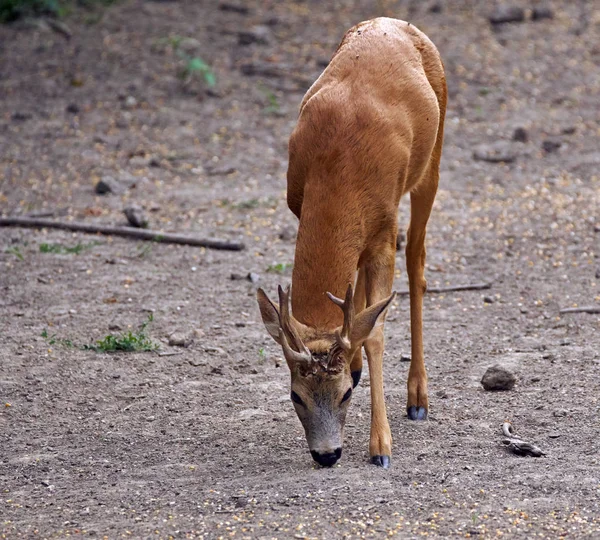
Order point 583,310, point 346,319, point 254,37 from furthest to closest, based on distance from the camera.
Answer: point 254,37 → point 583,310 → point 346,319

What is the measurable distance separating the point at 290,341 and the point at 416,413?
1.52 m

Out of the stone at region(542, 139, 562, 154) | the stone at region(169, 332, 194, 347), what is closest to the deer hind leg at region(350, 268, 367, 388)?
the stone at region(169, 332, 194, 347)

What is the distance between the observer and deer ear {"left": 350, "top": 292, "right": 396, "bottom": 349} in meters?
5.63

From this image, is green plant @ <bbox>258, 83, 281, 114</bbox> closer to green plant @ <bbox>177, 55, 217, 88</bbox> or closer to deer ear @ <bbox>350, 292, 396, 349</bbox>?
green plant @ <bbox>177, 55, 217, 88</bbox>

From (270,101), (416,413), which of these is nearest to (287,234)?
(416,413)

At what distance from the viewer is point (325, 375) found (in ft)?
18.3

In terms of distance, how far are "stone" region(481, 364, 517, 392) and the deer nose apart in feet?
5.69

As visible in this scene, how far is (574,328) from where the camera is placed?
8188mm

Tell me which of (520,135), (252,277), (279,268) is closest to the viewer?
(252,277)

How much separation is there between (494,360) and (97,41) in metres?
10.2

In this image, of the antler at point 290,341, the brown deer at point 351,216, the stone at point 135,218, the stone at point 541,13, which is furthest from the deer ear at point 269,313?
the stone at point 541,13

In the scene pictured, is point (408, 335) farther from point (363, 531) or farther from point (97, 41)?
point (97, 41)

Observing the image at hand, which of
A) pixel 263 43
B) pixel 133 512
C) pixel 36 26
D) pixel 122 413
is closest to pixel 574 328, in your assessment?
pixel 122 413

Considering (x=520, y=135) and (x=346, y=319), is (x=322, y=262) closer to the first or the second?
(x=346, y=319)
